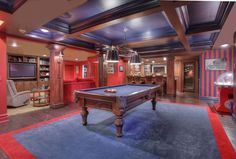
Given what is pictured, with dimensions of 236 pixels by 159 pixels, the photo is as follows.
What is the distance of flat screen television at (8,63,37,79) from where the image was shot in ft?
25.4

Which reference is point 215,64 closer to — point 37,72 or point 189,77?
point 189,77

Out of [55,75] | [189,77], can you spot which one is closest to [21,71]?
[55,75]

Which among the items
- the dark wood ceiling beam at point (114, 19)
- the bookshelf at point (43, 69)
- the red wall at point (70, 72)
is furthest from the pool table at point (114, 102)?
the red wall at point (70, 72)

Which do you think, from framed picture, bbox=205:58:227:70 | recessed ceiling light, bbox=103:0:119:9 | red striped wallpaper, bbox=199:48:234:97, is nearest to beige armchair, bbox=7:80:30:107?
recessed ceiling light, bbox=103:0:119:9

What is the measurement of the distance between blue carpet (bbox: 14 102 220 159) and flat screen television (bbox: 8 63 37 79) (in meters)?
6.59

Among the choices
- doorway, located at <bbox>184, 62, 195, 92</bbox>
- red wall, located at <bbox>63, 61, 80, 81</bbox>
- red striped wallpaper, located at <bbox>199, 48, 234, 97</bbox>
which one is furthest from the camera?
red wall, located at <bbox>63, 61, 80, 81</bbox>

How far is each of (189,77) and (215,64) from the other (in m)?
3.01

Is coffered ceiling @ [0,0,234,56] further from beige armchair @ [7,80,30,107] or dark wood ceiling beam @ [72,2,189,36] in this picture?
beige armchair @ [7,80,30,107]

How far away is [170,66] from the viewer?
7.50 meters

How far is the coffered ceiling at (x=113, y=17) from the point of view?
226 centimetres

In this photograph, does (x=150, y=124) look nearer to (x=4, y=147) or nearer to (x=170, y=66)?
(x=4, y=147)

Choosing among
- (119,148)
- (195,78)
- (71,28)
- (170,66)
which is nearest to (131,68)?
(170,66)

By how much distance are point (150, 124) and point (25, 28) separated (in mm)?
3942

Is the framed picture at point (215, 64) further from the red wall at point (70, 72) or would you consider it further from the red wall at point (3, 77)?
the red wall at point (70, 72)
